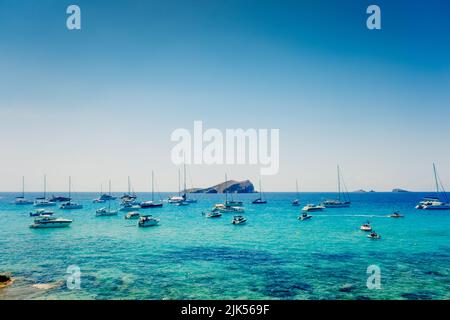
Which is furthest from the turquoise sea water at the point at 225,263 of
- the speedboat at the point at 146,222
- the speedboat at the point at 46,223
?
the speedboat at the point at 146,222

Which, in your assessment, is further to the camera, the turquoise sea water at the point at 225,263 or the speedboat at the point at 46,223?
the speedboat at the point at 46,223

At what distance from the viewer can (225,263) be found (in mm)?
33469

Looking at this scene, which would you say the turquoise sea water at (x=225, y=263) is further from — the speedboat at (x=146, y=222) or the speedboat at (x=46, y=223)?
the speedboat at (x=146, y=222)

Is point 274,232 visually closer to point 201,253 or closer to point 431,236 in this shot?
point 201,253

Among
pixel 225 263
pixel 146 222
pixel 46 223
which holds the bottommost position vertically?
pixel 146 222

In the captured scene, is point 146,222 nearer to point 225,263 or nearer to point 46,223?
point 46,223

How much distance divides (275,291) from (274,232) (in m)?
35.2

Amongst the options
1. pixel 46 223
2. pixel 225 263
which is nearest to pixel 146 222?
pixel 46 223

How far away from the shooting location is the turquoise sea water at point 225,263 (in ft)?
77.6

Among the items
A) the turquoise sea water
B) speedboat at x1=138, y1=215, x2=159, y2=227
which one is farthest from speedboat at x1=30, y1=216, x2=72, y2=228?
speedboat at x1=138, y1=215, x2=159, y2=227

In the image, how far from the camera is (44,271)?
29703 mm

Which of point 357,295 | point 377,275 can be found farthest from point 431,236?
point 357,295
